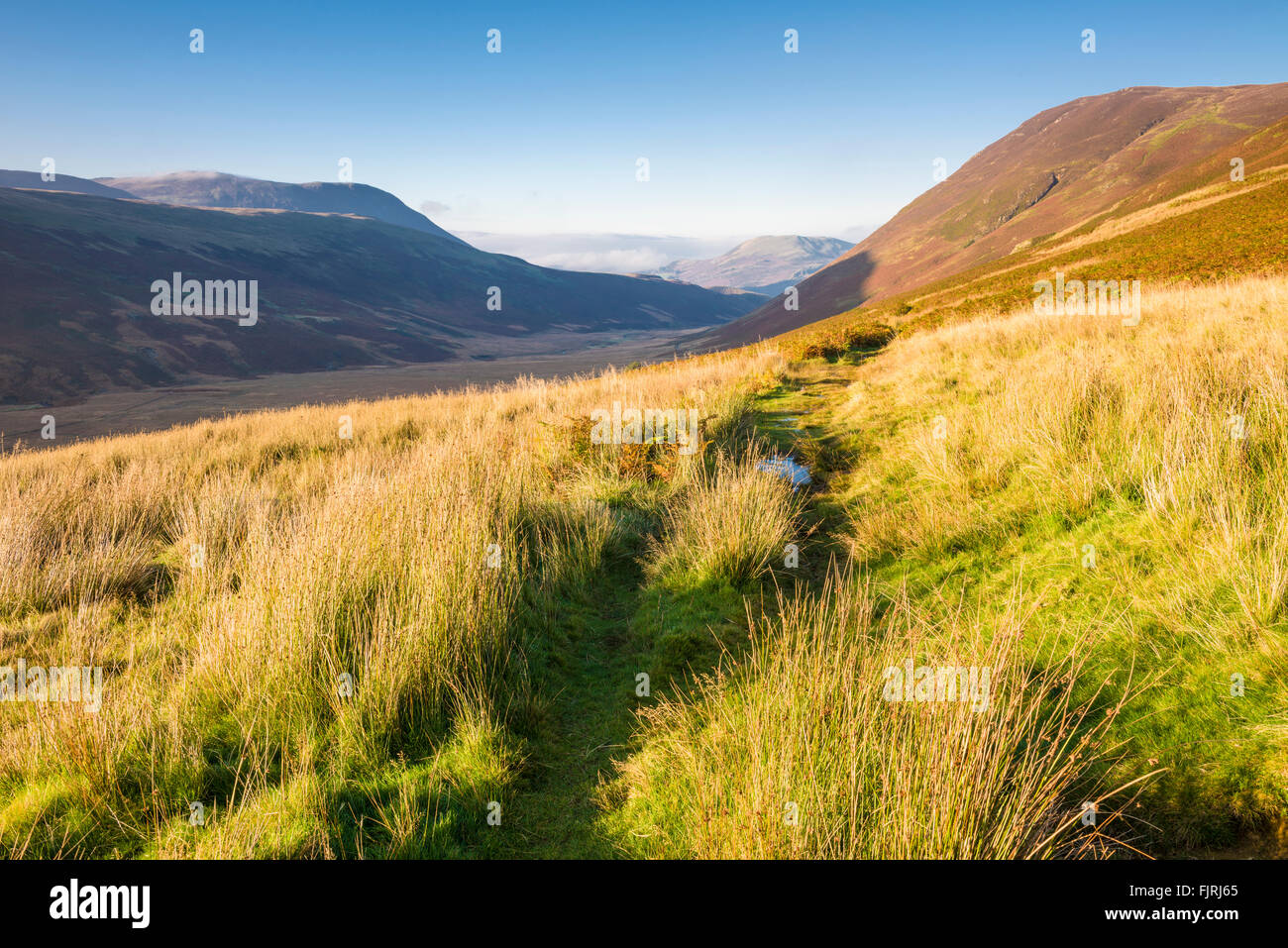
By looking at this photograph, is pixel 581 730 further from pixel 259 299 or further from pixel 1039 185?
pixel 1039 185

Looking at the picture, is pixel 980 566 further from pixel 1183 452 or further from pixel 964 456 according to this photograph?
pixel 964 456

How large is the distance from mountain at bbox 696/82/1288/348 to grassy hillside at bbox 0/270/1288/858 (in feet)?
185

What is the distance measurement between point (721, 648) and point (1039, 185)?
353 feet

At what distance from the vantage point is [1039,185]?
273 feet

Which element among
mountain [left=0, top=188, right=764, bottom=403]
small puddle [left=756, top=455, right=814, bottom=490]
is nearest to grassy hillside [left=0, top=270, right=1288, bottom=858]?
small puddle [left=756, top=455, right=814, bottom=490]

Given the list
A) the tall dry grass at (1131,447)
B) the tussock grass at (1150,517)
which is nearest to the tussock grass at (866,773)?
the tussock grass at (1150,517)

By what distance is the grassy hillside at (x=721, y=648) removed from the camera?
2225 mm

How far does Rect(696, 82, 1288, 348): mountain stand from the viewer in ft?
218
